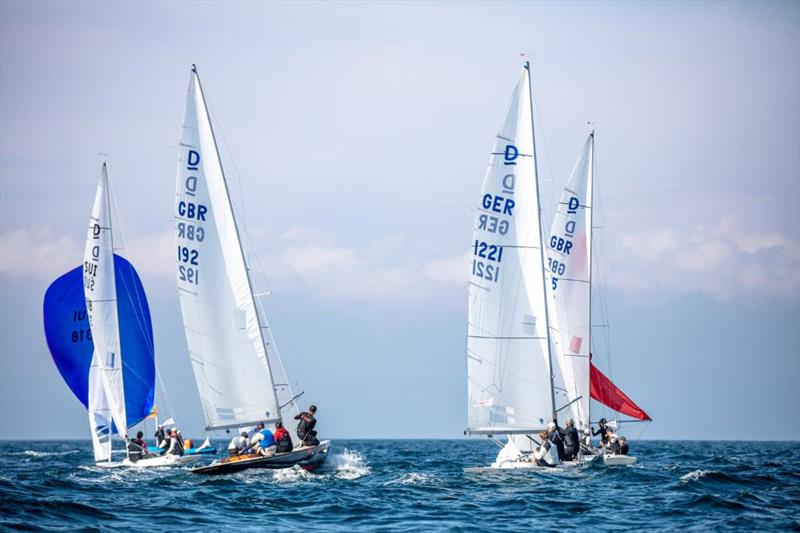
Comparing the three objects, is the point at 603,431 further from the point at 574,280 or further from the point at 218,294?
the point at 218,294

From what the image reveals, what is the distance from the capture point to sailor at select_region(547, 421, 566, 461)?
3341 centimetres

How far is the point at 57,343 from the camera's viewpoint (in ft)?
145

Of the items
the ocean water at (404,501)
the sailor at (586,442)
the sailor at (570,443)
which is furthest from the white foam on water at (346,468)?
the sailor at (586,442)

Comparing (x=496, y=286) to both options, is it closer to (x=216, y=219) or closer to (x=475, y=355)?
(x=475, y=355)

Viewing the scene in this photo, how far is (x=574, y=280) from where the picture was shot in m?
42.0

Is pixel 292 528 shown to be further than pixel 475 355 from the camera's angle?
No

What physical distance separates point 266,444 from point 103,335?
1110cm

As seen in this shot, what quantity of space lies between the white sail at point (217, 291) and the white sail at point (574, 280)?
37.3 feet

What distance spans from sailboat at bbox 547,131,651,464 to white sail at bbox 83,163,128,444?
15570 mm

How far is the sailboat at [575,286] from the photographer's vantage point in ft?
136

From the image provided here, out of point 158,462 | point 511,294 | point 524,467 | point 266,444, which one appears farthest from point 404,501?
point 158,462

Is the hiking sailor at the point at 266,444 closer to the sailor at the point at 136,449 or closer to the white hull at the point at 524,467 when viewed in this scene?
the white hull at the point at 524,467

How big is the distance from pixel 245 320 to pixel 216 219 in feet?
10.4

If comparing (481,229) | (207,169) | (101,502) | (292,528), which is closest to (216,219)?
(207,169)
